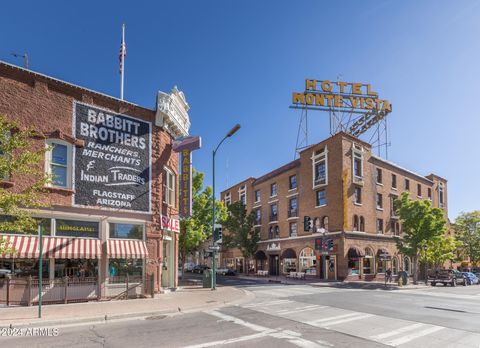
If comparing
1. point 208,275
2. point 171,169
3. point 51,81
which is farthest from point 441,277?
point 51,81

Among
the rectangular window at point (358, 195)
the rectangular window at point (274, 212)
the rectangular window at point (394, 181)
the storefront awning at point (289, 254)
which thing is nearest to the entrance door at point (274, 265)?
the storefront awning at point (289, 254)

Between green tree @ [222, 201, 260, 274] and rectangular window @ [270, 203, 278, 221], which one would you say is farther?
green tree @ [222, 201, 260, 274]

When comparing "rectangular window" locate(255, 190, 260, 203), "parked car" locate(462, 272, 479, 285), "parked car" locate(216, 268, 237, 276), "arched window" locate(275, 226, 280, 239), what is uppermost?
"rectangular window" locate(255, 190, 260, 203)

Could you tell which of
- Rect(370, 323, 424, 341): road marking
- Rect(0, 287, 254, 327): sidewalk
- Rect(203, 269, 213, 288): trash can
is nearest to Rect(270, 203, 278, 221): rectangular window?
Rect(203, 269, 213, 288): trash can

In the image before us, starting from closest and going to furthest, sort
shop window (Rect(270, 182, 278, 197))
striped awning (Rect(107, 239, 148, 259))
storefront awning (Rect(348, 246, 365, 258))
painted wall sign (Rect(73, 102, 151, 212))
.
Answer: striped awning (Rect(107, 239, 148, 259))
painted wall sign (Rect(73, 102, 151, 212))
storefront awning (Rect(348, 246, 365, 258))
shop window (Rect(270, 182, 278, 197))

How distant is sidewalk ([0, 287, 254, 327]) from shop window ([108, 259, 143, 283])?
4.92 ft

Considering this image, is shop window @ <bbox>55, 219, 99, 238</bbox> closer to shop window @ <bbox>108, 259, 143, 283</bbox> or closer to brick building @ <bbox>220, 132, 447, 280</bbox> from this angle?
shop window @ <bbox>108, 259, 143, 283</bbox>

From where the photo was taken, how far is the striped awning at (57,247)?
49.2ft

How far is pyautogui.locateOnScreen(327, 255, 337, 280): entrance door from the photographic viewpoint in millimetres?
36928

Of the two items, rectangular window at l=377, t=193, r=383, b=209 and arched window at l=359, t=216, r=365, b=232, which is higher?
rectangular window at l=377, t=193, r=383, b=209

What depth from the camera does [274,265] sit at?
159ft

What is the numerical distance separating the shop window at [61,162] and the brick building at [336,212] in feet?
75.5

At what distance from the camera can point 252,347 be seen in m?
8.63

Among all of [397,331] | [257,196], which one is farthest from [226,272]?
[397,331]
